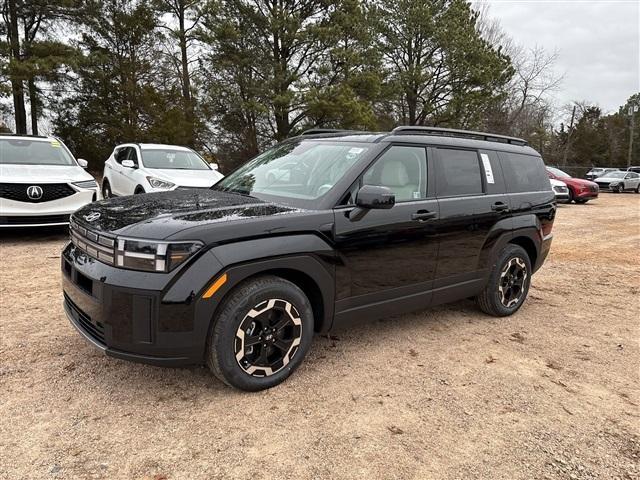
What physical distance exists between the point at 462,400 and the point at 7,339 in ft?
11.3

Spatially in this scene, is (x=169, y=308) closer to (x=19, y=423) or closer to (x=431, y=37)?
(x=19, y=423)

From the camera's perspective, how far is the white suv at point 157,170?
27.8 ft

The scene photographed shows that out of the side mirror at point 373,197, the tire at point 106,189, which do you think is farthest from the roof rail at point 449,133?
the tire at point 106,189

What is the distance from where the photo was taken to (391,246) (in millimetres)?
3520

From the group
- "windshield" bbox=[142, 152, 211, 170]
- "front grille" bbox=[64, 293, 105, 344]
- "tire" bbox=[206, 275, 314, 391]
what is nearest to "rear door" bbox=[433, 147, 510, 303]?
"tire" bbox=[206, 275, 314, 391]

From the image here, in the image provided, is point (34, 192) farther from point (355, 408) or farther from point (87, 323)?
point (355, 408)

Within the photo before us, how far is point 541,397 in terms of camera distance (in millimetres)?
3146

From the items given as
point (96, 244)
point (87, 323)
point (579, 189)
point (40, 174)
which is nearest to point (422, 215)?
point (96, 244)

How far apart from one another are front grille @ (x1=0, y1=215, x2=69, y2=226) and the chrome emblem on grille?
275 mm

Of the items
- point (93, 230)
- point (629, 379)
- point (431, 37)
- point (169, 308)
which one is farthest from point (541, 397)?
point (431, 37)

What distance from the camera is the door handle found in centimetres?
367

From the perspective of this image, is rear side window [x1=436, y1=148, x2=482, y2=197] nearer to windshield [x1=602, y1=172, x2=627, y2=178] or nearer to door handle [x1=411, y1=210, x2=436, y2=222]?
door handle [x1=411, y1=210, x2=436, y2=222]

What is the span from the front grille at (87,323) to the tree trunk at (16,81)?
18.9 metres

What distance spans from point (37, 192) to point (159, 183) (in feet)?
Result: 6.74
